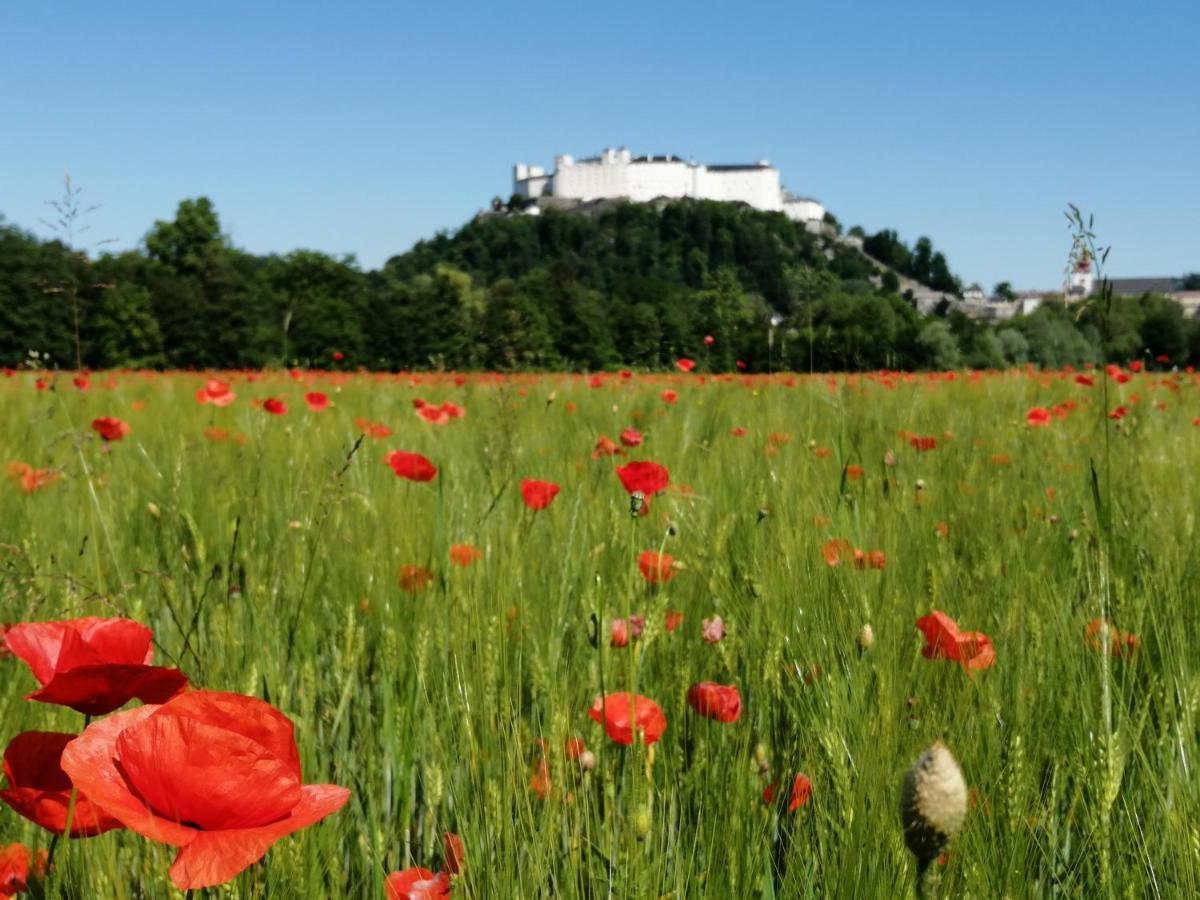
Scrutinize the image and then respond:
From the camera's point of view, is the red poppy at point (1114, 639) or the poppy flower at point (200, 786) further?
the red poppy at point (1114, 639)

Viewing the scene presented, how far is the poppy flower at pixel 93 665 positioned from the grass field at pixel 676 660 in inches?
4.6

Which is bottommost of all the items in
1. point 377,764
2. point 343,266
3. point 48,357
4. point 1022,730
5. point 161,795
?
point 377,764

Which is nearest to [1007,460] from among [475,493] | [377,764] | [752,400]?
[475,493]

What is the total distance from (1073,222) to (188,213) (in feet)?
156

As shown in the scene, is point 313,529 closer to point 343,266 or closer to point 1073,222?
point 1073,222

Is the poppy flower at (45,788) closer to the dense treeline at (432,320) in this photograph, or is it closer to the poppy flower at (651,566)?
the poppy flower at (651,566)

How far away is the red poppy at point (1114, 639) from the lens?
3.25ft

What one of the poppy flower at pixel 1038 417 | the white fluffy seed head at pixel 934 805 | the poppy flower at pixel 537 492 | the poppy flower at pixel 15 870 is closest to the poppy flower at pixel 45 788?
the poppy flower at pixel 15 870

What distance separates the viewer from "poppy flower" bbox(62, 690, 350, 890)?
1.35 ft

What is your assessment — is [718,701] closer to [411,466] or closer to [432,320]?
[411,466]

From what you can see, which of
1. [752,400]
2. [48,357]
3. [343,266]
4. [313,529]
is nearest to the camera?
[313,529]

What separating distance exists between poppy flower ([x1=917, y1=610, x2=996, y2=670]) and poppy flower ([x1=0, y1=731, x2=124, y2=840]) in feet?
2.32

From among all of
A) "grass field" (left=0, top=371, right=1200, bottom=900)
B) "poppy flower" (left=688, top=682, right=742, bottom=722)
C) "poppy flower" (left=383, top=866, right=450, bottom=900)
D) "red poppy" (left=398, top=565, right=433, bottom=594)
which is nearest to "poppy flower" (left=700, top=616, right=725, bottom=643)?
"grass field" (left=0, top=371, right=1200, bottom=900)

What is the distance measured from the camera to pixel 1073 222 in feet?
3.67
